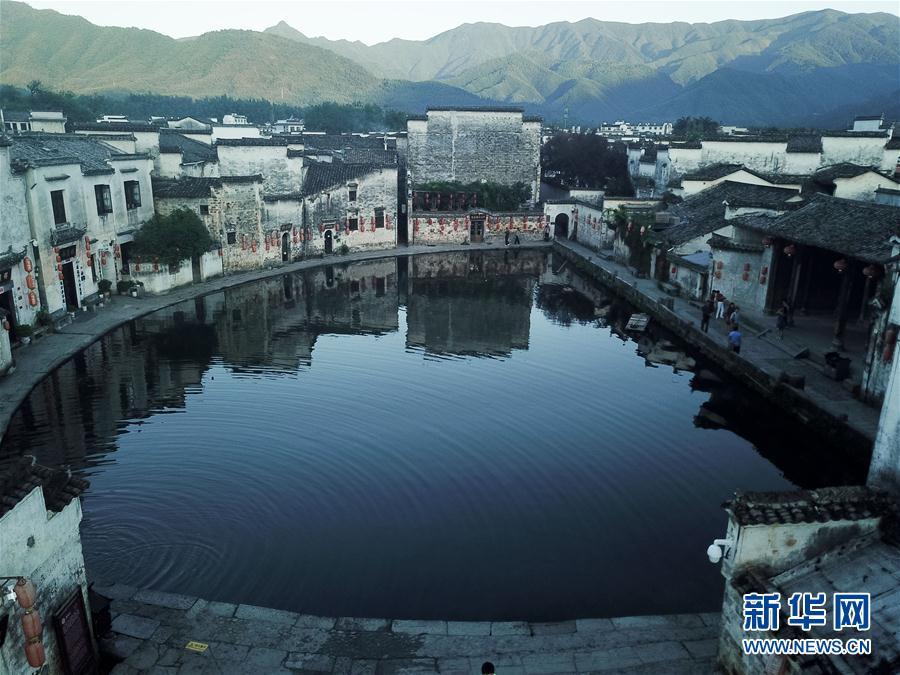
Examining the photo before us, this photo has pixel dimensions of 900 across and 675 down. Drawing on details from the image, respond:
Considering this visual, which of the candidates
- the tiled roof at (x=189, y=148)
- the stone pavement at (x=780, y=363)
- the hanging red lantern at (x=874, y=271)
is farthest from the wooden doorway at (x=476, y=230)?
the hanging red lantern at (x=874, y=271)

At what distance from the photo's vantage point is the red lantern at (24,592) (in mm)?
7555

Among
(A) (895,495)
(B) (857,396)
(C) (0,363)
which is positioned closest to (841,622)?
(A) (895,495)

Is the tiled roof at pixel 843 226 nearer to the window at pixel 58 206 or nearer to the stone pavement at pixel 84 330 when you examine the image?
the stone pavement at pixel 84 330

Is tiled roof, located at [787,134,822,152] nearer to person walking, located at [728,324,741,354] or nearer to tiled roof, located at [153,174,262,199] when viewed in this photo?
person walking, located at [728,324,741,354]

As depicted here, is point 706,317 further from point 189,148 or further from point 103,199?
point 189,148

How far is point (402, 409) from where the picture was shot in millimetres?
19891

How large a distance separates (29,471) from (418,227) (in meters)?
42.8

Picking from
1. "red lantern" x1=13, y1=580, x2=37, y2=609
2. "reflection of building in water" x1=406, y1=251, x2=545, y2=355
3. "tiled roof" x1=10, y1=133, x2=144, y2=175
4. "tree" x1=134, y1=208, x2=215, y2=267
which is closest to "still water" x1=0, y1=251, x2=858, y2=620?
"reflection of building in water" x1=406, y1=251, x2=545, y2=355

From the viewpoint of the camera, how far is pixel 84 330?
85.3ft

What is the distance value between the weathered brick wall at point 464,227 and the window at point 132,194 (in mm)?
20364

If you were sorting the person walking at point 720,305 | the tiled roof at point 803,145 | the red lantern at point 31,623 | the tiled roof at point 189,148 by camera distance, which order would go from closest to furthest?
the red lantern at point 31,623, the person walking at point 720,305, the tiled roof at point 189,148, the tiled roof at point 803,145

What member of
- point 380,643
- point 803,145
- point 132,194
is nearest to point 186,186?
point 132,194

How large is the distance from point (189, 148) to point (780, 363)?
3963cm

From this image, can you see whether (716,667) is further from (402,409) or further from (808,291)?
(808,291)
